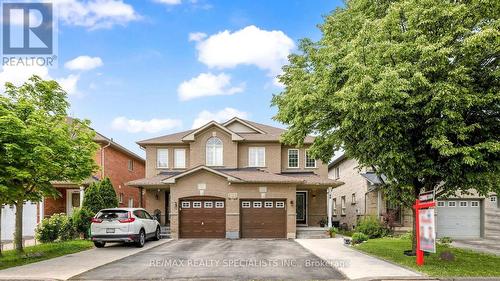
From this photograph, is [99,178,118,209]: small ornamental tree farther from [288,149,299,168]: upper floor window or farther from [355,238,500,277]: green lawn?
[355,238,500,277]: green lawn

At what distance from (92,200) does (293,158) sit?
1359 cm

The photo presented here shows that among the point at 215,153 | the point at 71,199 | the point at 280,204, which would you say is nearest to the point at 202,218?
the point at 280,204

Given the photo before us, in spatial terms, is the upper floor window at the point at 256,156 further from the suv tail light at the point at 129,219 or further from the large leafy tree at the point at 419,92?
the large leafy tree at the point at 419,92

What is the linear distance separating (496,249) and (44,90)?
2051 cm

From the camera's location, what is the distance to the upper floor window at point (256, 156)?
28.6m

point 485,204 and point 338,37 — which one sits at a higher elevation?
point 338,37

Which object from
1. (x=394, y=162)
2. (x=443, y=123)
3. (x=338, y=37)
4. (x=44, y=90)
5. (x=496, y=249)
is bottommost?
(x=496, y=249)

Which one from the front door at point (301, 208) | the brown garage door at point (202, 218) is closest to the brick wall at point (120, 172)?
the brown garage door at point (202, 218)

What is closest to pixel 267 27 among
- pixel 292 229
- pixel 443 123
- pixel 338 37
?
pixel 338 37

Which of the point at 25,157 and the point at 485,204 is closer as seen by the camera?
the point at 25,157

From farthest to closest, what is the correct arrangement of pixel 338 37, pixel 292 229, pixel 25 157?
pixel 292 229
pixel 338 37
pixel 25 157

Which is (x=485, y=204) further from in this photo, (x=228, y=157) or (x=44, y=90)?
(x=44, y=90)

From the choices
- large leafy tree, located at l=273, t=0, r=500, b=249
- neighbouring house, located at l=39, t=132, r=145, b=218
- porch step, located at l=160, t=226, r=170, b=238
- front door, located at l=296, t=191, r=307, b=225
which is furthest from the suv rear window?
front door, located at l=296, t=191, r=307, b=225

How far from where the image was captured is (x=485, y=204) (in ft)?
83.8
